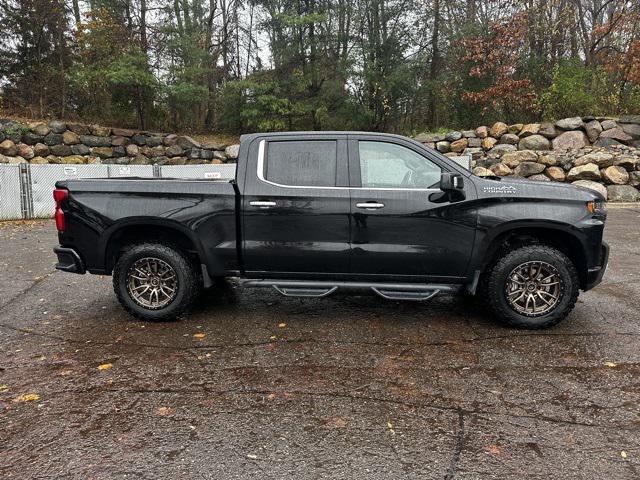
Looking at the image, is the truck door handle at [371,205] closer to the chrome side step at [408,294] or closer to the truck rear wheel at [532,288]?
the chrome side step at [408,294]

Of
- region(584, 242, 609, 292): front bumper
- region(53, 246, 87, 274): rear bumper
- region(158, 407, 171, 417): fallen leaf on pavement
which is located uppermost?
region(53, 246, 87, 274): rear bumper

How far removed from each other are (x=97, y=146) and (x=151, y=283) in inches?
535

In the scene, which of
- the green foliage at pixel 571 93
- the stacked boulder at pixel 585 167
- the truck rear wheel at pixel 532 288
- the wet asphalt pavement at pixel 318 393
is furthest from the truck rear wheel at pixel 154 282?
the green foliage at pixel 571 93

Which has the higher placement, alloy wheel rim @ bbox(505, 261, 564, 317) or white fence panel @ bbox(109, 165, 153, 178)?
white fence panel @ bbox(109, 165, 153, 178)

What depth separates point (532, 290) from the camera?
15.6ft

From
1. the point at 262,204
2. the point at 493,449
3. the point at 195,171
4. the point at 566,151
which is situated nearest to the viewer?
the point at 493,449

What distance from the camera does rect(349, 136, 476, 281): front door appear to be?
471 cm

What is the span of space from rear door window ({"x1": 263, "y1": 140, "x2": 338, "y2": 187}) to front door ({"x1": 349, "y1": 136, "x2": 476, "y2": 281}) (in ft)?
0.86

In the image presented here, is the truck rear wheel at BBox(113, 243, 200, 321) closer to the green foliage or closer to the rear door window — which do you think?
the rear door window

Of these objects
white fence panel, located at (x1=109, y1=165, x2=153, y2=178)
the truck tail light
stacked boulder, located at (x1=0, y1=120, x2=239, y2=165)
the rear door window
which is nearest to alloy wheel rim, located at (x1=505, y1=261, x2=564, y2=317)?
the rear door window

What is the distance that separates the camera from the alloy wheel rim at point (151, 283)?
5.04 meters

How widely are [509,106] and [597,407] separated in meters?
14.9

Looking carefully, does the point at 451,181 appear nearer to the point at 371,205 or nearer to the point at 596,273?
the point at 371,205

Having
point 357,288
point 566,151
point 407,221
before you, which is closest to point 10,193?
point 357,288
